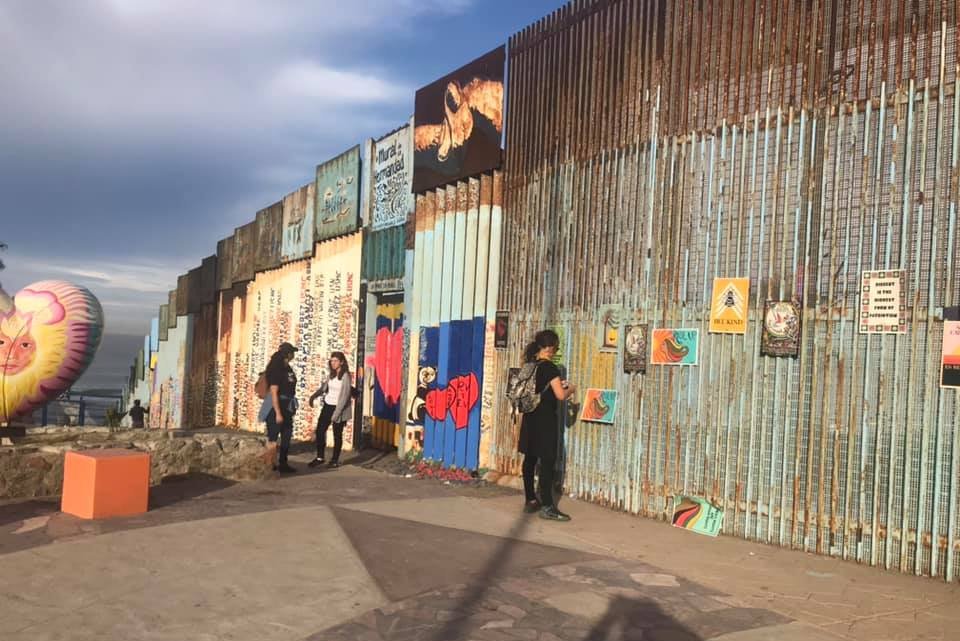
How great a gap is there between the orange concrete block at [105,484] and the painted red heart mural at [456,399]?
4.37m

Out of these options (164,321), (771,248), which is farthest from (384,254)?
(164,321)

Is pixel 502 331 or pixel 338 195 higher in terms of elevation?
pixel 338 195

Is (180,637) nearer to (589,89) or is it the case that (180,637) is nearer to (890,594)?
(890,594)

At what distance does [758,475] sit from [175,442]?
19.7ft

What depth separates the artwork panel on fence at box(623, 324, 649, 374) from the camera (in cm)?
841

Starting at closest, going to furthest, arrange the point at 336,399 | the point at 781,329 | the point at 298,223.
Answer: the point at 781,329, the point at 336,399, the point at 298,223

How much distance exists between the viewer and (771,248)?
7.23 m

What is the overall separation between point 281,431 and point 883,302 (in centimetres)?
709

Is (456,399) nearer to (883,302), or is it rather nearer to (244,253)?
(883,302)

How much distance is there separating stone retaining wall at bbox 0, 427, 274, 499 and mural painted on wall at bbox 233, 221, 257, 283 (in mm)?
10934

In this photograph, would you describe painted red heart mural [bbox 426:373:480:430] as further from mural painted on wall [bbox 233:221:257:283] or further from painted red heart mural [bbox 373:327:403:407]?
mural painted on wall [bbox 233:221:257:283]

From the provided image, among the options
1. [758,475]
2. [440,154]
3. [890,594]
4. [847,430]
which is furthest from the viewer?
[440,154]

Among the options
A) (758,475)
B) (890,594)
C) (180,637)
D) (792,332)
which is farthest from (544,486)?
(180,637)

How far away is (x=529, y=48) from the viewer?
35.4ft
